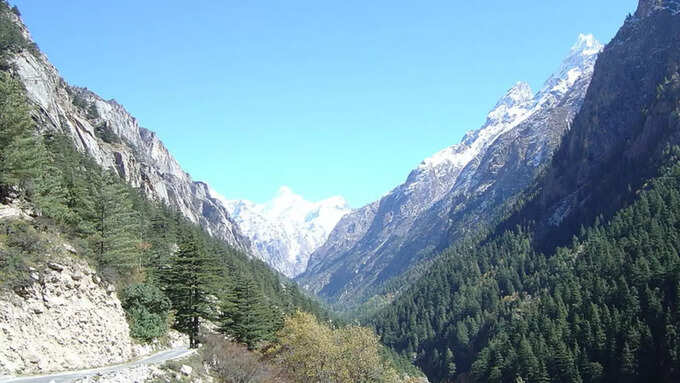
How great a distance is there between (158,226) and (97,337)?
72692 mm

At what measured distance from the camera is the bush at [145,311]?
40.9 metres

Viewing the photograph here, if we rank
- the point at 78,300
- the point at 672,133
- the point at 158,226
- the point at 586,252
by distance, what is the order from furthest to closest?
the point at 672,133, the point at 586,252, the point at 158,226, the point at 78,300

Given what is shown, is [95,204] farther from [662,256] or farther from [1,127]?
[662,256]

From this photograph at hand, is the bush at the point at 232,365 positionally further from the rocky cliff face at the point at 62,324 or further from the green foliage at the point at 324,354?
the rocky cliff face at the point at 62,324

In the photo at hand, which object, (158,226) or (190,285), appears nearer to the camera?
(190,285)

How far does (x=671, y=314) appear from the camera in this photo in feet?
307

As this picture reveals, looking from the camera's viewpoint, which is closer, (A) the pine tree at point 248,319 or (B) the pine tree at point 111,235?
(B) the pine tree at point 111,235

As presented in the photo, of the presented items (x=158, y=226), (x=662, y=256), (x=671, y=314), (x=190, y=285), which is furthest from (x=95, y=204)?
(x=662, y=256)

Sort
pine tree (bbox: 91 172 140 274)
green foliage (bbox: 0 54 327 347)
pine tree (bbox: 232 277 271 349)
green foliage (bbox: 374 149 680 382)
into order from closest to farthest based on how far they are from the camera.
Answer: green foliage (bbox: 0 54 327 347) < pine tree (bbox: 91 172 140 274) < pine tree (bbox: 232 277 271 349) < green foliage (bbox: 374 149 680 382)

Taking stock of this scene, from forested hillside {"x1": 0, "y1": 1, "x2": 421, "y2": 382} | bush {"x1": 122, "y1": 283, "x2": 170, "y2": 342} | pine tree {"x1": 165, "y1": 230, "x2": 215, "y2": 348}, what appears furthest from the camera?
pine tree {"x1": 165, "y1": 230, "x2": 215, "y2": 348}

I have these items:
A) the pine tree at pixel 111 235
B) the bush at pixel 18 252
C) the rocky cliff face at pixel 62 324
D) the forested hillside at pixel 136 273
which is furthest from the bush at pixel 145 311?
the bush at pixel 18 252

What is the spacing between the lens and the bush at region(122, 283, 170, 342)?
40.9 m

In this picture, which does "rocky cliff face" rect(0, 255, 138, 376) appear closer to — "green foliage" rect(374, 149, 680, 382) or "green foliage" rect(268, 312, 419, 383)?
"green foliage" rect(268, 312, 419, 383)

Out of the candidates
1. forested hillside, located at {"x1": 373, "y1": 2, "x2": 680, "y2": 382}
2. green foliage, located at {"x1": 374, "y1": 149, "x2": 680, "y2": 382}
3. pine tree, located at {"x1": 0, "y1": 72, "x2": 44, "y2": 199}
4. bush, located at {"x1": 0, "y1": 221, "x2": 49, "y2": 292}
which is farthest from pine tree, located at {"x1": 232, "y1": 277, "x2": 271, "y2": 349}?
green foliage, located at {"x1": 374, "y1": 149, "x2": 680, "y2": 382}
